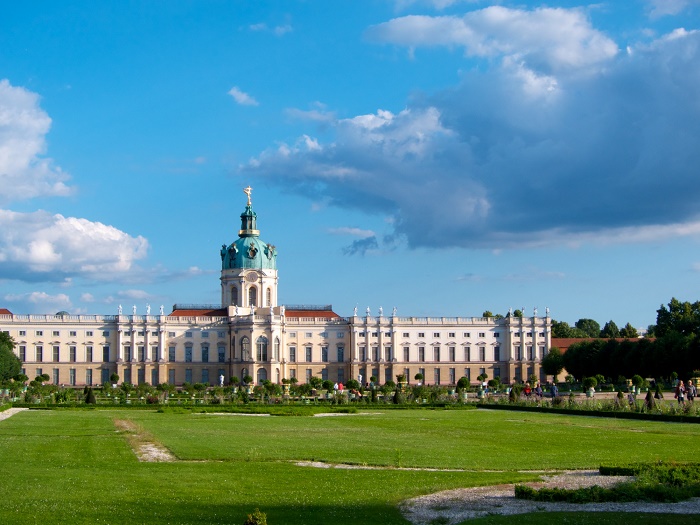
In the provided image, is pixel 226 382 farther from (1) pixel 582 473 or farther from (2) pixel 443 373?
(1) pixel 582 473

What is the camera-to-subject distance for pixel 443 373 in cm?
11438

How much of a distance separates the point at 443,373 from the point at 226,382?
2462 cm

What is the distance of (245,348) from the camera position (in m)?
109

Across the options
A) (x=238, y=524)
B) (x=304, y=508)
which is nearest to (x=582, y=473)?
(x=304, y=508)

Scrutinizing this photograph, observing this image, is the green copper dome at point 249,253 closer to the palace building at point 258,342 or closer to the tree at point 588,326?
the palace building at point 258,342

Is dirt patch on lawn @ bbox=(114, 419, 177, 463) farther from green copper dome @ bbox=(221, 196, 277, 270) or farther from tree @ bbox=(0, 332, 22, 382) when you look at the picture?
green copper dome @ bbox=(221, 196, 277, 270)

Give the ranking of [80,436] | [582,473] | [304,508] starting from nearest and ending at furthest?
[304,508] → [582,473] → [80,436]

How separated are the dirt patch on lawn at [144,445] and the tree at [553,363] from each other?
75503mm

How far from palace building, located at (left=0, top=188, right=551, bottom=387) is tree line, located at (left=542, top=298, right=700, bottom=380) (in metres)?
8.87

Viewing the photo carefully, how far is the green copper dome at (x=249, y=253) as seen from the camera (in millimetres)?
114062

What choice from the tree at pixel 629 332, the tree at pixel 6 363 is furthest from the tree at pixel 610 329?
the tree at pixel 6 363

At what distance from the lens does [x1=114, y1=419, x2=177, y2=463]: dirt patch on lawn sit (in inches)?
920

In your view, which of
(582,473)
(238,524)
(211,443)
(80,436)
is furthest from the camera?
(80,436)

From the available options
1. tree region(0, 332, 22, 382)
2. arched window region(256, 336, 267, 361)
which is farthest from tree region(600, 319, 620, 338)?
tree region(0, 332, 22, 382)
